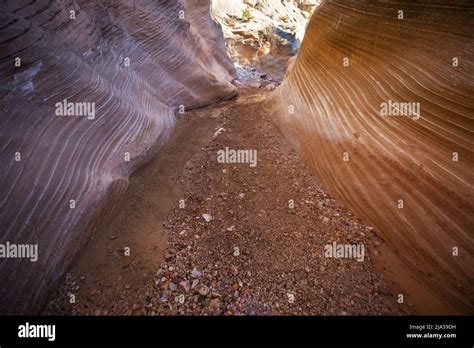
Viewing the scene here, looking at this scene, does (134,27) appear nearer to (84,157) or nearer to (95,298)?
(84,157)

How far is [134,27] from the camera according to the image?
4.83 m

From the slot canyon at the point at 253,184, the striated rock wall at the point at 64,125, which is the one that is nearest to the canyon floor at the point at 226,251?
the slot canyon at the point at 253,184

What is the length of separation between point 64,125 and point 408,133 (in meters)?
3.55

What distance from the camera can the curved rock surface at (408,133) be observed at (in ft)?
6.45

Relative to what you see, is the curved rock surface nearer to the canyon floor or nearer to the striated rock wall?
the canyon floor

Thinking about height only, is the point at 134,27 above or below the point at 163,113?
above

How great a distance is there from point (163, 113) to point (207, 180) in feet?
6.70

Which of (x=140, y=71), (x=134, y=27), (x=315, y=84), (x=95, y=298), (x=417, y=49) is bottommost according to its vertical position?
(x=95, y=298)

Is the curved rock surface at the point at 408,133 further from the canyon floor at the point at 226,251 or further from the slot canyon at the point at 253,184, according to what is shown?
the canyon floor at the point at 226,251

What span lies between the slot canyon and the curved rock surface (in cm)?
1

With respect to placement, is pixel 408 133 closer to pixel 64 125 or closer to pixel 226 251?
pixel 226 251

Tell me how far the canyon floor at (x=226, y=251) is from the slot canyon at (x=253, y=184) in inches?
0.6

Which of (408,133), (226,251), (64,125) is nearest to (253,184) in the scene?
(226,251)
